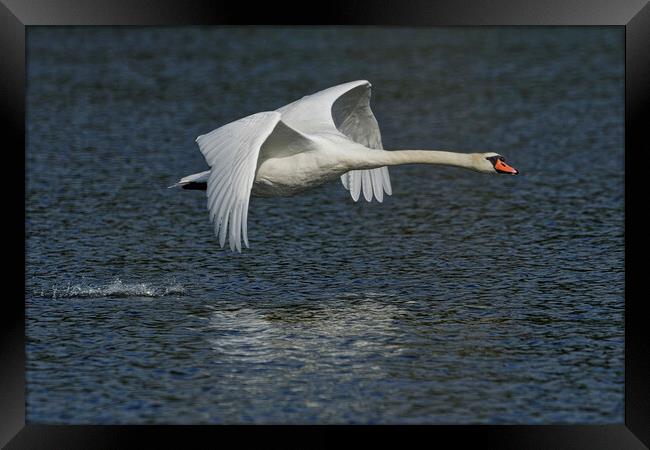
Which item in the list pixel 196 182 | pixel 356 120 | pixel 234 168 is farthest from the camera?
pixel 356 120

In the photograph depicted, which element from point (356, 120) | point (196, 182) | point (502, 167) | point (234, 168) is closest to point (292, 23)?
point (234, 168)

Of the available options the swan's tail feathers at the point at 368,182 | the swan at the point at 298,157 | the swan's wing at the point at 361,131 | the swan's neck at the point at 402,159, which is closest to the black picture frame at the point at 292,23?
the swan at the point at 298,157

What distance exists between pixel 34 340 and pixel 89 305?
1.00m

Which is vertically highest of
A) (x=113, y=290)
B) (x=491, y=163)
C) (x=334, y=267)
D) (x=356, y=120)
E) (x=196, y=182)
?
(x=356, y=120)

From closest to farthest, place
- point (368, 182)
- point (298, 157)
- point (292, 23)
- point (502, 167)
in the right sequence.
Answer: point (292, 23) → point (502, 167) → point (298, 157) → point (368, 182)

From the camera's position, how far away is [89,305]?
38.3 feet

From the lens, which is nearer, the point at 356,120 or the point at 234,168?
the point at 234,168

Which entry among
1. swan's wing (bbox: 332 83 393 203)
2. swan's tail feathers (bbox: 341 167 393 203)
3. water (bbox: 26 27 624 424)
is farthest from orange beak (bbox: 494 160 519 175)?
swan's tail feathers (bbox: 341 167 393 203)

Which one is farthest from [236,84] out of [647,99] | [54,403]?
[647,99]

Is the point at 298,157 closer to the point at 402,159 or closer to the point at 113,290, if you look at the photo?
the point at 402,159

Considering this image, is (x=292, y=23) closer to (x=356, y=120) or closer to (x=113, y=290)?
(x=113, y=290)

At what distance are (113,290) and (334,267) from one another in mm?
2080

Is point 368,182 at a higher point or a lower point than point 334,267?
higher

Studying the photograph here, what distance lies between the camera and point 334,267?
12969 millimetres
